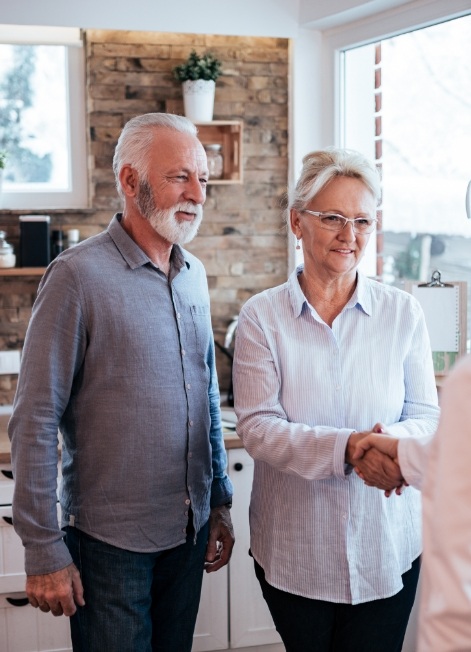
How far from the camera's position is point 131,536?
1.83 meters

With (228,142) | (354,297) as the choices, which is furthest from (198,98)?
(354,297)

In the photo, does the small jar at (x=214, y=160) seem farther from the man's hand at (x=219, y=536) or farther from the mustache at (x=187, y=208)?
the man's hand at (x=219, y=536)

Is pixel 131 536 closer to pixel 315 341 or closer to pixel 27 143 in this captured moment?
pixel 315 341

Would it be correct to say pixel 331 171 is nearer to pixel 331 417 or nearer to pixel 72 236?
pixel 331 417

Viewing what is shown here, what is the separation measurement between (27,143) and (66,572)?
2.11m

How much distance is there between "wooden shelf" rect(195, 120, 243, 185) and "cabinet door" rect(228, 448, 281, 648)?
3.75ft

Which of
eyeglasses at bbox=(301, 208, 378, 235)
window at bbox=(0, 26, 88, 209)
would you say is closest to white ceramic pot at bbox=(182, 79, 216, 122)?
window at bbox=(0, 26, 88, 209)

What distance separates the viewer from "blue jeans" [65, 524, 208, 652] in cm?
183

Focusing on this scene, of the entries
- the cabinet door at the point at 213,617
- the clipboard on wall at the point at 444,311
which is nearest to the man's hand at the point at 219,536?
the cabinet door at the point at 213,617

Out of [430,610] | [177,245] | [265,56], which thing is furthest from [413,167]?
[430,610]

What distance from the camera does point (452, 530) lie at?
1.08 metres

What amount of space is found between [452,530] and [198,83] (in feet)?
8.23

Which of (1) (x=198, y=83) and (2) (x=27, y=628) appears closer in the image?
(2) (x=27, y=628)

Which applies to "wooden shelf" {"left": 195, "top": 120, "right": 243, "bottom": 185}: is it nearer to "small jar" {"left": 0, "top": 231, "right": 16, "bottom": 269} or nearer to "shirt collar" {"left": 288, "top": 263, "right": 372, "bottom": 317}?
"small jar" {"left": 0, "top": 231, "right": 16, "bottom": 269}
